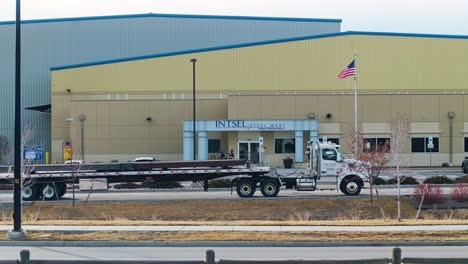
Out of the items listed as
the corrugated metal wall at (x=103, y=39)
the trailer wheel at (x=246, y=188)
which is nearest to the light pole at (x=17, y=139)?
the trailer wheel at (x=246, y=188)

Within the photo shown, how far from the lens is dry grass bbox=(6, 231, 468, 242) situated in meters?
14.8

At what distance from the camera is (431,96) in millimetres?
55062

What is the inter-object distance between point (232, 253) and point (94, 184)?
19015 millimetres

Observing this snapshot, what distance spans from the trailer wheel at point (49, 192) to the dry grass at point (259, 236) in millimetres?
13616

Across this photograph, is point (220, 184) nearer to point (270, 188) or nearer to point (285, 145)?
point (270, 188)

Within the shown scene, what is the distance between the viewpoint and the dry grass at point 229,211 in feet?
77.1

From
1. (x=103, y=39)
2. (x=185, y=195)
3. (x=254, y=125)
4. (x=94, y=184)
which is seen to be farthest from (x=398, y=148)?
(x=103, y=39)

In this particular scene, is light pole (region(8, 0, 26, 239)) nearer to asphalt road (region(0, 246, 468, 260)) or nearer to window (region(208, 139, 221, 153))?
asphalt road (region(0, 246, 468, 260))

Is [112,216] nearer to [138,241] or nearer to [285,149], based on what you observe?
[138,241]

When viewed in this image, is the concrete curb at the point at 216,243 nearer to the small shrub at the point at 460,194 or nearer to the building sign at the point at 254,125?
the small shrub at the point at 460,194

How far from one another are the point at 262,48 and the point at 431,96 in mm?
17247

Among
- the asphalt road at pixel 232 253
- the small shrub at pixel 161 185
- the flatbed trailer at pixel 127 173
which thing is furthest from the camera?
the small shrub at pixel 161 185

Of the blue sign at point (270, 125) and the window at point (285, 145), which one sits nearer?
the blue sign at point (270, 125)

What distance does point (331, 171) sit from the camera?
2944 centimetres
